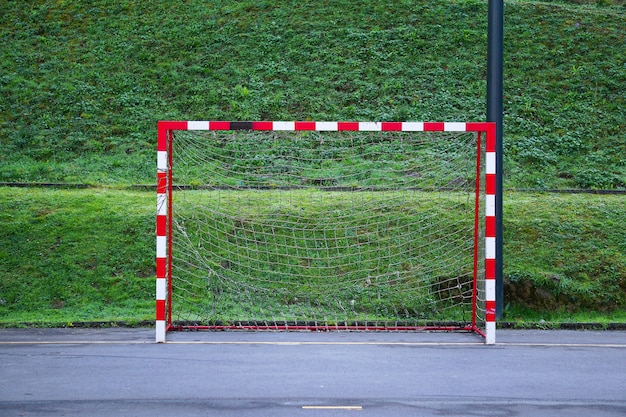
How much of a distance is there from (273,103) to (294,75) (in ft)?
6.22

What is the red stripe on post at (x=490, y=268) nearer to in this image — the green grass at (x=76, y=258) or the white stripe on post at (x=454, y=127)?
the white stripe on post at (x=454, y=127)

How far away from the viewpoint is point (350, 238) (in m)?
11.3

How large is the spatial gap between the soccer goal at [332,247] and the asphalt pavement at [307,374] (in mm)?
720

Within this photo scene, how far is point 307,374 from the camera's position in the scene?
6484 millimetres

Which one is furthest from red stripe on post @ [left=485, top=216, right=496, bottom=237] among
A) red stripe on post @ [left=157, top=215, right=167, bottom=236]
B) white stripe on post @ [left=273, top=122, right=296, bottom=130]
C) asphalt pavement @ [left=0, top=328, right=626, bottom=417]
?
red stripe on post @ [left=157, top=215, right=167, bottom=236]

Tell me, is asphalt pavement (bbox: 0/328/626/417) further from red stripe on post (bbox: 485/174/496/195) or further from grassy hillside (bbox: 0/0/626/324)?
grassy hillside (bbox: 0/0/626/324)

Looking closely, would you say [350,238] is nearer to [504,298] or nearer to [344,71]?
[504,298]

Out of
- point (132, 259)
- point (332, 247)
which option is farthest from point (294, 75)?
point (132, 259)

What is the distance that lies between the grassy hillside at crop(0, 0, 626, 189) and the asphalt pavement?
7.63 m

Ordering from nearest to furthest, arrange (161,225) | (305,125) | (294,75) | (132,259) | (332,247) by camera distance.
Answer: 1. (161,225)
2. (305,125)
3. (332,247)
4. (132,259)
5. (294,75)

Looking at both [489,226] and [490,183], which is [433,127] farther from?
[489,226]

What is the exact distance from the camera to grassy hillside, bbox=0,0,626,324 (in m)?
10.6

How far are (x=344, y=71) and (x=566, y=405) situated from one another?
1579cm

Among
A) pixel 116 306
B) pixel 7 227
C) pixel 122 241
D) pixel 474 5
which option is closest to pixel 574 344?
pixel 116 306
